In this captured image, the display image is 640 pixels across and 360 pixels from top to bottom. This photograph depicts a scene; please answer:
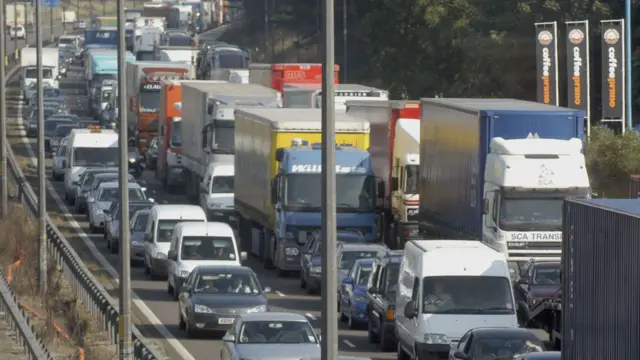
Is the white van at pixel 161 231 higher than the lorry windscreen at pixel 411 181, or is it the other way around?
the lorry windscreen at pixel 411 181

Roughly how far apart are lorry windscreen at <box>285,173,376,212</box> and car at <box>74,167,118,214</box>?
47.0ft

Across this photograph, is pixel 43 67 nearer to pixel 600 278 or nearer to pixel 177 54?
pixel 177 54

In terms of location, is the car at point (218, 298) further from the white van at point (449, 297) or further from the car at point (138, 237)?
the car at point (138, 237)

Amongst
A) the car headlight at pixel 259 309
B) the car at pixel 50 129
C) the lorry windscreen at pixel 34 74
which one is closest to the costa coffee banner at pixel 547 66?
the car at pixel 50 129

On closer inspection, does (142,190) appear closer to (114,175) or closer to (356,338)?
(114,175)

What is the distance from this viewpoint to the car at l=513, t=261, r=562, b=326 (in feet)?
96.1

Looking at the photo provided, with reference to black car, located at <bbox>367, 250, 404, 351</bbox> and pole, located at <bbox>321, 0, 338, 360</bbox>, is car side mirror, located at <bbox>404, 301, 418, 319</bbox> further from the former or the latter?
pole, located at <bbox>321, 0, 338, 360</bbox>

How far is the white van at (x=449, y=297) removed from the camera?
2519 cm

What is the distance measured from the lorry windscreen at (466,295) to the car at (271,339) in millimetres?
2157

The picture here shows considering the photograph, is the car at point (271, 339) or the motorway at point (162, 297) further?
the motorway at point (162, 297)

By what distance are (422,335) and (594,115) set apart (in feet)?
151

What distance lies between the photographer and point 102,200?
4744 centimetres

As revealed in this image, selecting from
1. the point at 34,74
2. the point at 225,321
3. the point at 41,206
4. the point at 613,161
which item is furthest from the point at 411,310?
the point at 34,74

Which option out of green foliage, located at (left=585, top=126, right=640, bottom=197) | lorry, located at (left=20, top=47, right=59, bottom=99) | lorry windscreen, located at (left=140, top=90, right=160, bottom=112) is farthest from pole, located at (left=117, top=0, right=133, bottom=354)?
lorry, located at (left=20, top=47, right=59, bottom=99)
